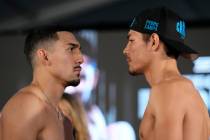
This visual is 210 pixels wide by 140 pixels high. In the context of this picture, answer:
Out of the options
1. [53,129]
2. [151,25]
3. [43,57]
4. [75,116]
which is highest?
[151,25]

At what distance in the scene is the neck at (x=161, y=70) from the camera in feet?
6.66

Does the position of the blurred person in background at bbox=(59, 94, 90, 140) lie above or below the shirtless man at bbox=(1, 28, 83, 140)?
below

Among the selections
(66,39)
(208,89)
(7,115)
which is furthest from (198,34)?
(7,115)

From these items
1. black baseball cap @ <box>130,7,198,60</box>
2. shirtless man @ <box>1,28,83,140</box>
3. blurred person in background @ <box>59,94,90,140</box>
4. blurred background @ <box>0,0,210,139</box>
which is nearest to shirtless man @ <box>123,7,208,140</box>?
black baseball cap @ <box>130,7,198,60</box>

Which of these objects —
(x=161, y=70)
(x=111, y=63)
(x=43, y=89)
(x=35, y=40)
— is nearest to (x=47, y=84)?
(x=43, y=89)

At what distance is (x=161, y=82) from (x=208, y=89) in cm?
202

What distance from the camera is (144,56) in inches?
81.3

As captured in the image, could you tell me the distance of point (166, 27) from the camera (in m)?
2.07

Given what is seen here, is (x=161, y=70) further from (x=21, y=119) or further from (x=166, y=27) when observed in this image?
(x=21, y=119)

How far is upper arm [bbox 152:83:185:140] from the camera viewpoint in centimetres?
187

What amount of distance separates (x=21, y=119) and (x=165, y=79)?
1.75 ft

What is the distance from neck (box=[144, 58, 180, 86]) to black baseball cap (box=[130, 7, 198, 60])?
2.3 inches

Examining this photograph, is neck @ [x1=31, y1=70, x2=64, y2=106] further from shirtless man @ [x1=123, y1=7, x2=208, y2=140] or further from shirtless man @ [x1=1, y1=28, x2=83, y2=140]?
shirtless man @ [x1=123, y1=7, x2=208, y2=140]

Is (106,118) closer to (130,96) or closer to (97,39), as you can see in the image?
(130,96)
